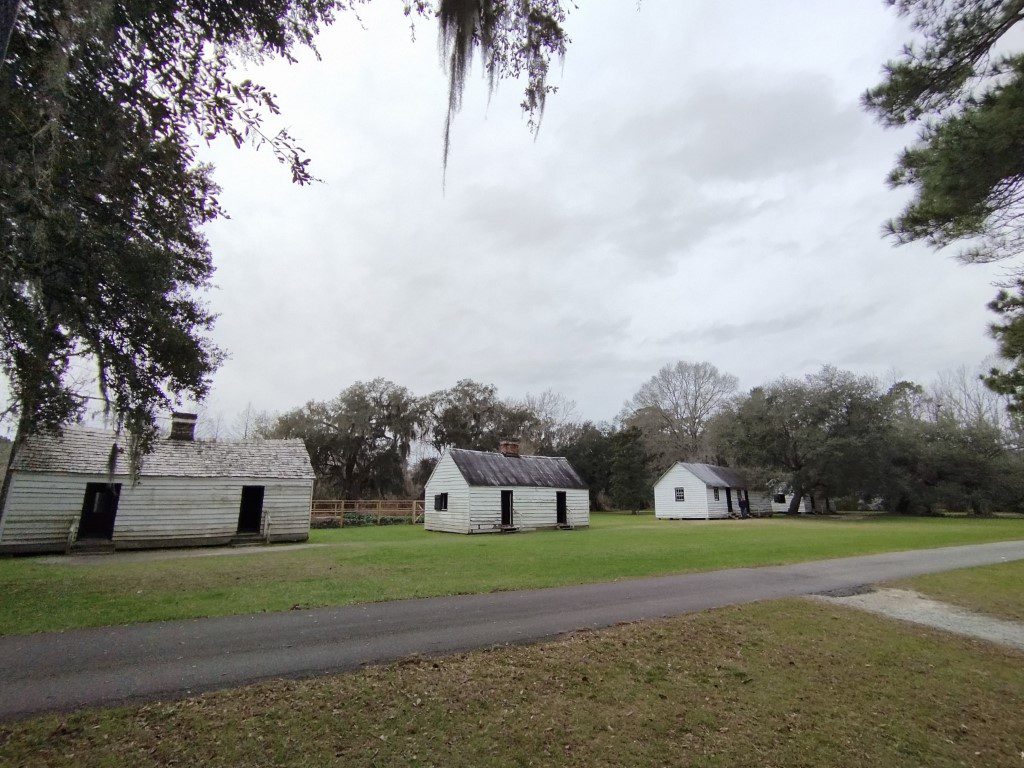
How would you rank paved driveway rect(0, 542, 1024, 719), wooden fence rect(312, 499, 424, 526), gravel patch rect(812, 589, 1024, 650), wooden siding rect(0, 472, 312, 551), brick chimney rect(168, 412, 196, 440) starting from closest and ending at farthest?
paved driveway rect(0, 542, 1024, 719), gravel patch rect(812, 589, 1024, 650), wooden siding rect(0, 472, 312, 551), brick chimney rect(168, 412, 196, 440), wooden fence rect(312, 499, 424, 526)

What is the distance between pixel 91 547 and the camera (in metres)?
16.6

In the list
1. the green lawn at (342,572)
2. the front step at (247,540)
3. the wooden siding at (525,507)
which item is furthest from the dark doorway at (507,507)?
the front step at (247,540)

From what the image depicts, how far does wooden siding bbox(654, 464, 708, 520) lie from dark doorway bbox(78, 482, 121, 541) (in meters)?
33.1

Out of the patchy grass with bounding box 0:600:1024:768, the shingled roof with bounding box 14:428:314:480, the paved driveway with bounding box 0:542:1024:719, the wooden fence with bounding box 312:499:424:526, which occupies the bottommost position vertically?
the patchy grass with bounding box 0:600:1024:768

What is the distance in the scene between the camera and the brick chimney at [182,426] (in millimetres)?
20992

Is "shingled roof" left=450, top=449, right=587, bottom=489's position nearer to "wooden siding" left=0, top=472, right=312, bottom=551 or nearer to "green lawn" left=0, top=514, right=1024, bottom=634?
"green lawn" left=0, top=514, right=1024, bottom=634

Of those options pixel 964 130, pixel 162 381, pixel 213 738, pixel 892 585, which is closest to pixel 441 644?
pixel 213 738

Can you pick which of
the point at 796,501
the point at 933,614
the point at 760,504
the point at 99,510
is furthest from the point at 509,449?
the point at 796,501

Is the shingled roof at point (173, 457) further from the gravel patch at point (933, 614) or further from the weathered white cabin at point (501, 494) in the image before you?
the gravel patch at point (933, 614)

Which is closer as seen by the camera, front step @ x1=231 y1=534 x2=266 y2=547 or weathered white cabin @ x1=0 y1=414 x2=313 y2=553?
weathered white cabin @ x1=0 y1=414 x2=313 y2=553

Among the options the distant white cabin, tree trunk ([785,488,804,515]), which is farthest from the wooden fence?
the distant white cabin

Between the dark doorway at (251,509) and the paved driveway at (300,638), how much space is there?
1529cm

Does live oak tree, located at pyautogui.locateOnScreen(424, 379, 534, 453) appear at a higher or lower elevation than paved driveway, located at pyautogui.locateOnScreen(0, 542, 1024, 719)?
higher

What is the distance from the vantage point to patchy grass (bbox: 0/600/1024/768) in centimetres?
364
